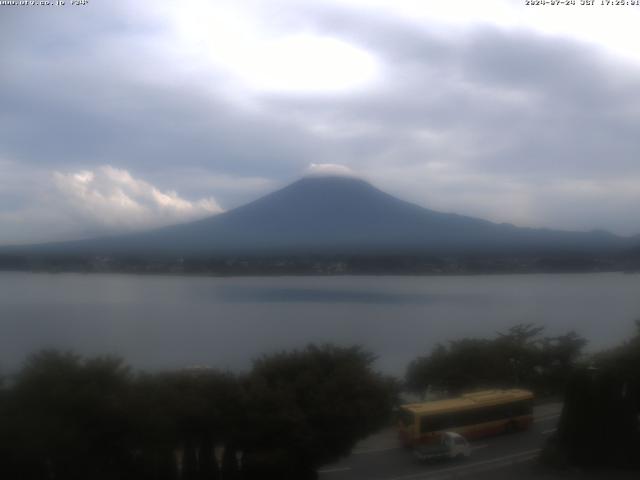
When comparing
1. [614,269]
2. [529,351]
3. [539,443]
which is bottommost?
[539,443]

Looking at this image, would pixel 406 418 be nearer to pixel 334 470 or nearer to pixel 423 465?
pixel 423 465

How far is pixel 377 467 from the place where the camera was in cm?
592

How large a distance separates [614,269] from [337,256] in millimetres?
5321

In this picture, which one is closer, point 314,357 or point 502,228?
point 314,357

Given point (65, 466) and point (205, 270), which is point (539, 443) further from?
point (205, 270)

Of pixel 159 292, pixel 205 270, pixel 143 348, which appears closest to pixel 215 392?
pixel 143 348

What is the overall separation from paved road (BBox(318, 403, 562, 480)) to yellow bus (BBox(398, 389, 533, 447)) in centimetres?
13

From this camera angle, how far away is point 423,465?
236 inches

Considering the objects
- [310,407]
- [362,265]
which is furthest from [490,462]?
[362,265]

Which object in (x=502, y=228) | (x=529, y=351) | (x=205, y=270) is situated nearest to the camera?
(x=529, y=351)

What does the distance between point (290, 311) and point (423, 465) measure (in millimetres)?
6450

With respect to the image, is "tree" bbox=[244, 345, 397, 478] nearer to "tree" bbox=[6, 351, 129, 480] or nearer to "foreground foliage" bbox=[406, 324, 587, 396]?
"tree" bbox=[6, 351, 129, 480]

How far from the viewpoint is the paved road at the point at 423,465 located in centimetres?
571

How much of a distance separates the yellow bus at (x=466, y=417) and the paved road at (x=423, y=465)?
129 mm
